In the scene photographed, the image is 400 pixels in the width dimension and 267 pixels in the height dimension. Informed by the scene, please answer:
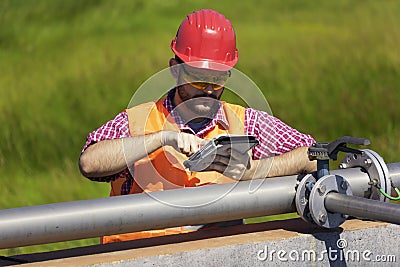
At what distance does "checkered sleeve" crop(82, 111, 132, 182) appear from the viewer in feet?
13.9

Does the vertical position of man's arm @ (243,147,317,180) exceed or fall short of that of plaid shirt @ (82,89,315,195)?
it falls short

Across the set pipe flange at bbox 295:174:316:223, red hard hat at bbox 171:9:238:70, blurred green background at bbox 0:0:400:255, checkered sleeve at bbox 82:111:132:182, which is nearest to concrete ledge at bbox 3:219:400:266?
pipe flange at bbox 295:174:316:223

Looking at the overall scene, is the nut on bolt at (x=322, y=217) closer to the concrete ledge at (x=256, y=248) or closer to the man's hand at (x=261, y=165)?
the concrete ledge at (x=256, y=248)

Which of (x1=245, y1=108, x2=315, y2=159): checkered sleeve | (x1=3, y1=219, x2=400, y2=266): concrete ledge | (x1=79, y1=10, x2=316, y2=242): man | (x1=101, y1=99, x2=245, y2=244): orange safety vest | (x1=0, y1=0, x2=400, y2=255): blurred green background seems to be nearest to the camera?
(x1=3, y1=219, x2=400, y2=266): concrete ledge

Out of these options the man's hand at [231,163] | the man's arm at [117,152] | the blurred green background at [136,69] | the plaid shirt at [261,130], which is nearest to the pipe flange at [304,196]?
the man's hand at [231,163]

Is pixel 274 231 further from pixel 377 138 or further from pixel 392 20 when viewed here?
A: pixel 392 20

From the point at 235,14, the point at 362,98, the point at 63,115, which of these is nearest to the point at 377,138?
the point at 362,98

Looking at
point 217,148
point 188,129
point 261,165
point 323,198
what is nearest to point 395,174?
point 323,198

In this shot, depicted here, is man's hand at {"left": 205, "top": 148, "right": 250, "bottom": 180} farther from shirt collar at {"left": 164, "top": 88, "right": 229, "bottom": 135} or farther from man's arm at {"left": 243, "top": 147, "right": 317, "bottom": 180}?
shirt collar at {"left": 164, "top": 88, "right": 229, "bottom": 135}

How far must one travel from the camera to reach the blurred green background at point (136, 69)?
27.4 feet

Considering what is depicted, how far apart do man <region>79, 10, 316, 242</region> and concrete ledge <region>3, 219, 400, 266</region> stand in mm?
291

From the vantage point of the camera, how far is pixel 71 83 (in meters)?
10.3

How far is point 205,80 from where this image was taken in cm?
427

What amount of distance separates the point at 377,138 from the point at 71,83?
127 inches
